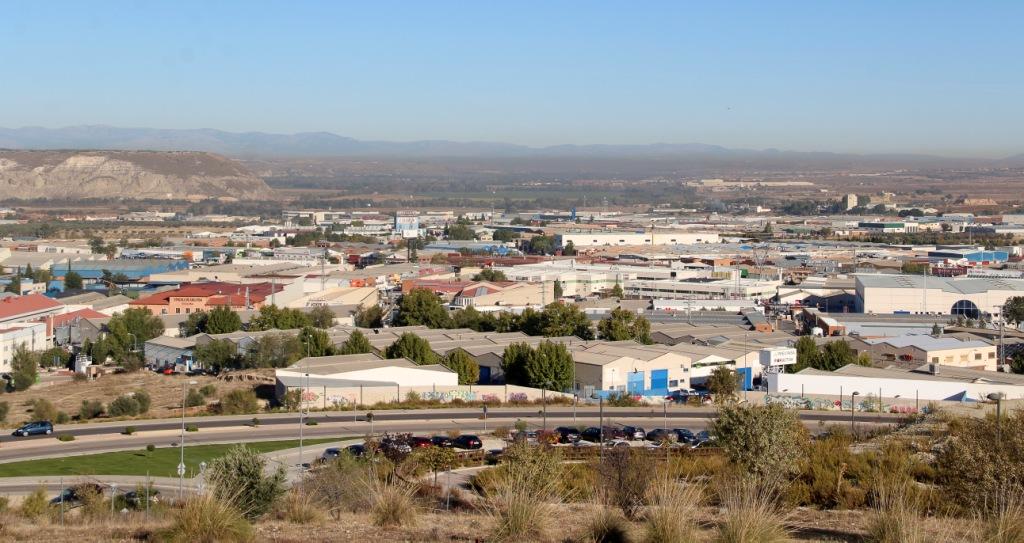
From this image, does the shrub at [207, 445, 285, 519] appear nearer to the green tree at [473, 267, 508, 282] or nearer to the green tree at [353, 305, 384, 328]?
the green tree at [353, 305, 384, 328]

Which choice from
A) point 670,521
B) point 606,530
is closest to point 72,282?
point 606,530

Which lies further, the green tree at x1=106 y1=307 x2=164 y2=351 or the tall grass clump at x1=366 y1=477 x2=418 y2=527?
the green tree at x1=106 y1=307 x2=164 y2=351

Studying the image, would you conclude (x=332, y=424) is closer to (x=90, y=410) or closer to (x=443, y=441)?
(x=443, y=441)

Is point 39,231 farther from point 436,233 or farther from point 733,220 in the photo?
point 733,220

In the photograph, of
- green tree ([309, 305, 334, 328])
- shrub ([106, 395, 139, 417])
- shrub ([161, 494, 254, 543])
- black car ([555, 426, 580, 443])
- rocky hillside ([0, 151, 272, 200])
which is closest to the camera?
shrub ([161, 494, 254, 543])

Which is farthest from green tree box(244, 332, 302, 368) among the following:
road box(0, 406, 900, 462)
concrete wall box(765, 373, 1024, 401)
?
concrete wall box(765, 373, 1024, 401)

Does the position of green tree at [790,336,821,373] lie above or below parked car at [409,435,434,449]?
below

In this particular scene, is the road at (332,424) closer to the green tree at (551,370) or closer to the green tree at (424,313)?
the green tree at (551,370)
